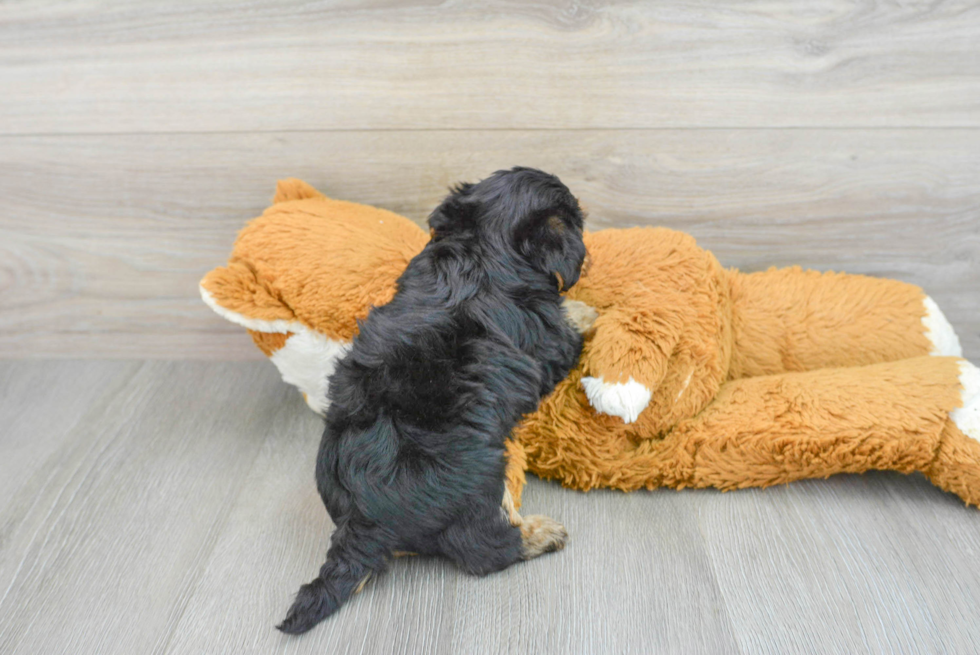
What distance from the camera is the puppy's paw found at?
1.26 metres

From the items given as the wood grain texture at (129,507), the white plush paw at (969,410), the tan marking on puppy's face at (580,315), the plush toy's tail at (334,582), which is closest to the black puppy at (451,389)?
the plush toy's tail at (334,582)

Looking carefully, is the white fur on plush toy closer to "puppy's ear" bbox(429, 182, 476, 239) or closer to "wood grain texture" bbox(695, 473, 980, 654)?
"puppy's ear" bbox(429, 182, 476, 239)

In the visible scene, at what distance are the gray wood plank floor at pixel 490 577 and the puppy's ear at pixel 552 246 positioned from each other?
51cm

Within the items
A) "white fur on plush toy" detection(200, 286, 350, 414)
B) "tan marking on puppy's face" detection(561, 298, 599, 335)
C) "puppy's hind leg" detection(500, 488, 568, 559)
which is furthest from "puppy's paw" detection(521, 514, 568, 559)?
"white fur on plush toy" detection(200, 286, 350, 414)

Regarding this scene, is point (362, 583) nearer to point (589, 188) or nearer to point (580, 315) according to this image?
point (580, 315)

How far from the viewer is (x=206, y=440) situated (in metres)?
1.67

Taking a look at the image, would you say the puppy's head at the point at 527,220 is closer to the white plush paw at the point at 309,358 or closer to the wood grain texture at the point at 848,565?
the white plush paw at the point at 309,358

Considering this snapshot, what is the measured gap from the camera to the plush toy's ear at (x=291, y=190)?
1.60 metres

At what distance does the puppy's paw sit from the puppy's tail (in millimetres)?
275

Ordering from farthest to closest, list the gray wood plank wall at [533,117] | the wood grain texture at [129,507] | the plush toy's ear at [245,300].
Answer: the gray wood plank wall at [533,117] < the plush toy's ear at [245,300] < the wood grain texture at [129,507]

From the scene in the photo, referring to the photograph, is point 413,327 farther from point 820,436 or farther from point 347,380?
point 820,436

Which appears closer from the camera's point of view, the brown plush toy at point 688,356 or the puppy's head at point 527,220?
the puppy's head at point 527,220

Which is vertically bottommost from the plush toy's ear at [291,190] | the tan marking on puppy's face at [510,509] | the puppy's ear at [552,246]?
the tan marking on puppy's face at [510,509]

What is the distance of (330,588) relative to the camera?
112 cm
